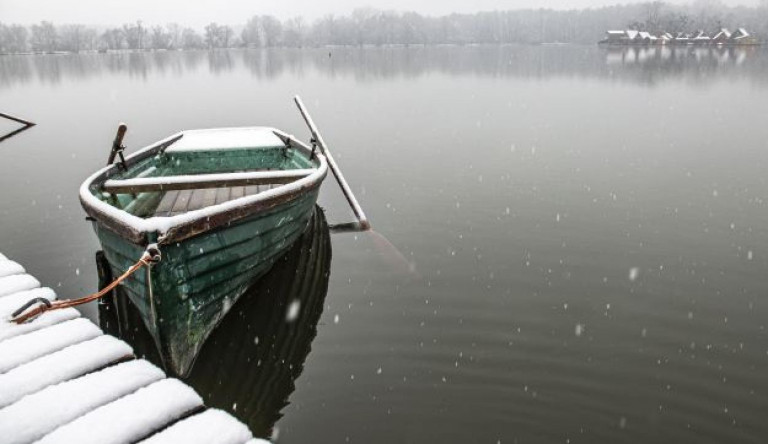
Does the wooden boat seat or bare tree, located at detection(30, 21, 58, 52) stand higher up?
bare tree, located at detection(30, 21, 58, 52)

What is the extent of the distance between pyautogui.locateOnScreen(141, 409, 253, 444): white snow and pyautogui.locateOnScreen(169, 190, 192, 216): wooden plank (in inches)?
223

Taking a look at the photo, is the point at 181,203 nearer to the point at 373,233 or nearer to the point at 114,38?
the point at 373,233

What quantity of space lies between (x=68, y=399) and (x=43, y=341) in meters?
1.16

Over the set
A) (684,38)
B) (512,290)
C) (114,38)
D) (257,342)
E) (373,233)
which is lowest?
(257,342)

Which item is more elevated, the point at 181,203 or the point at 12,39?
the point at 12,39

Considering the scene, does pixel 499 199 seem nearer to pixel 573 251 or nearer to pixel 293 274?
pixel 573 251

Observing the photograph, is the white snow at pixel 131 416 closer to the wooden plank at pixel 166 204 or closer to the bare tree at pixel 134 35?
the wooden plank at pixel 166 204

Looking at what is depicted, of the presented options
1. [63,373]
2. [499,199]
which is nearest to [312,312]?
[63,373]


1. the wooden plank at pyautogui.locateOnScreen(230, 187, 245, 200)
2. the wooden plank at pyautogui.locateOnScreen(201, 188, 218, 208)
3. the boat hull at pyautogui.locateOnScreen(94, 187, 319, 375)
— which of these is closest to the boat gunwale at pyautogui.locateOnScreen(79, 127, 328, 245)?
the boat hull at pyautogui.locateOnScreen(94, 187, 319, 375)

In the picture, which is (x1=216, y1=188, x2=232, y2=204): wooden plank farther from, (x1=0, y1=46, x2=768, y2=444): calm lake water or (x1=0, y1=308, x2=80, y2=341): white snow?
(x1=0, y1=308, x2=80, y2=341): white snow

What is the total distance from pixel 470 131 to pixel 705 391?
19.0m

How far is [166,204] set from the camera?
950 centimetres

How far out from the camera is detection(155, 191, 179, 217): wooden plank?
9094 mm

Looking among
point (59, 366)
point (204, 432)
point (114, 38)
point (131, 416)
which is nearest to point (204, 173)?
point (59, 366)
